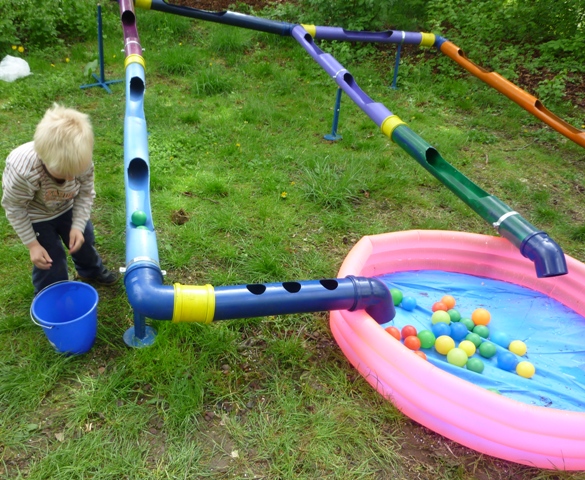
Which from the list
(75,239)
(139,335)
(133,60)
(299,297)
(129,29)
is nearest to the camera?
(299,297)

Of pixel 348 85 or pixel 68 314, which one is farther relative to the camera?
pixel 348 85

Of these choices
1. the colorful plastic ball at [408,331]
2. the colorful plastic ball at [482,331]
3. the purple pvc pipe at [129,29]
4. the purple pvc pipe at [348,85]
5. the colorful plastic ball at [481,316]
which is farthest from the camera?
the purple pvc pipe at [129,29]

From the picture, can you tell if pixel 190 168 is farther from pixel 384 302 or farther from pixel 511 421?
pixel 511 421

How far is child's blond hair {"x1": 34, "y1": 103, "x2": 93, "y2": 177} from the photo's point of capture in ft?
7.25

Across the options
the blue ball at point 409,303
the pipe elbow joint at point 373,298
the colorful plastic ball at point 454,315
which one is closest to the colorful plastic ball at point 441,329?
the colorful plastic ball at point 454,315

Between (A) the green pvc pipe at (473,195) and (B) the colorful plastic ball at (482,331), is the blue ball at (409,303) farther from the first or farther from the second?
(A) the green pvc pipe at (473,195)

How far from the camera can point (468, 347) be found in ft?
9.79

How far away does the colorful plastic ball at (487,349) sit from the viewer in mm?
3004

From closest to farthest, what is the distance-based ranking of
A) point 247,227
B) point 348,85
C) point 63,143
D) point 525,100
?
1. point 63,143
2. point 247,227
3. point 348,85
4. point 525,100

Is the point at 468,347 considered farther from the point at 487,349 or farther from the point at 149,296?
the point at 149,296

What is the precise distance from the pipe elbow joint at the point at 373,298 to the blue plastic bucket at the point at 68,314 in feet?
4.45

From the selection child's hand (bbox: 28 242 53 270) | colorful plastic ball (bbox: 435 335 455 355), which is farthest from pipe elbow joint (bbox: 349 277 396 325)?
child's hand (bbox: 28 242 53 270)

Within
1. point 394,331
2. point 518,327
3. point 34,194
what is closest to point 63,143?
point 34,194

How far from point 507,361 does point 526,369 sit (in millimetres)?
107
